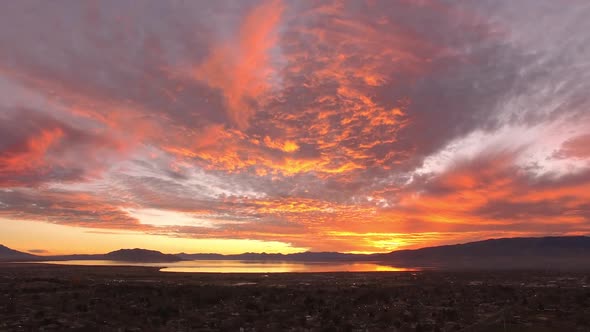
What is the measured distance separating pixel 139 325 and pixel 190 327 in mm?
3682

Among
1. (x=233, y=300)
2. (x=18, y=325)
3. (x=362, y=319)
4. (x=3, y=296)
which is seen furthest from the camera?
(x=233, y=300)

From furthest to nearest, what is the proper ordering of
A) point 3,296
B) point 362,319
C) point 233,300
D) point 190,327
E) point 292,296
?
point 292,296 < point 233,300 < point 3,296 < point 362,319 < point 190,327

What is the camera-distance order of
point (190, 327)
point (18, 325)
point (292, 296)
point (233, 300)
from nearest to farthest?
point (18, 325), point (190, 327), point (233, 300), point (292, 296)

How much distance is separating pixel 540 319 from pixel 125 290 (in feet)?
133

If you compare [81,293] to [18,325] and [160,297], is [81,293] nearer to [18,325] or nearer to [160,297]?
[160,297]

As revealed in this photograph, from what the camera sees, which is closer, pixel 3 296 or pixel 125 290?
pixel 3 296

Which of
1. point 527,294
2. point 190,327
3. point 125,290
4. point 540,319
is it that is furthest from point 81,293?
A: point 527,294

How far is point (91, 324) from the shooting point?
26.2 meters

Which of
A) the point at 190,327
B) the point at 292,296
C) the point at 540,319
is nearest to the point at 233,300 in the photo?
the point at 292,296

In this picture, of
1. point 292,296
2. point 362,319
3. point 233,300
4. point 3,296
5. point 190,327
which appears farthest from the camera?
point 292,296

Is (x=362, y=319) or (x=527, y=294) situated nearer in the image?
(x=362, y=319)

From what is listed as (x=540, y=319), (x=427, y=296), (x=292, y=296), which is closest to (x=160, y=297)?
(x=292, y=296)

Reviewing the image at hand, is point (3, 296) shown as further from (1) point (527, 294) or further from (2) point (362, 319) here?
(1) point (527, 294)

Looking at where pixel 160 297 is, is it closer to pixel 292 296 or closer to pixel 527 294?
pixel 292 296
